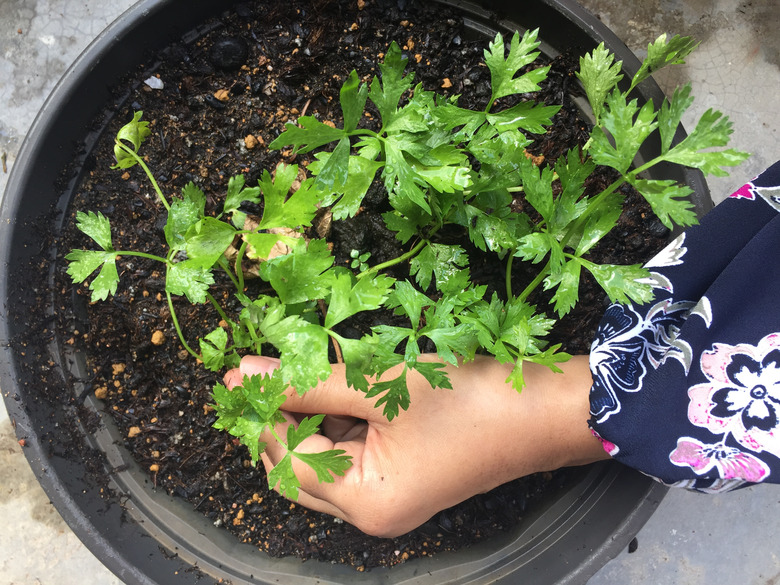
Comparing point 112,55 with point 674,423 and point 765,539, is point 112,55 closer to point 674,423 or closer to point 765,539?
point 674,423

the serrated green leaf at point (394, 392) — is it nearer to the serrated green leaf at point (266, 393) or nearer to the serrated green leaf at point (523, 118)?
the serrated green leaf at point (266, 393)

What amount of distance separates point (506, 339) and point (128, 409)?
876 mm

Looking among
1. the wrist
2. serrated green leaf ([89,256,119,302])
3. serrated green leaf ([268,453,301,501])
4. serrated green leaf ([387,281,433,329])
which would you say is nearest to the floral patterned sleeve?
the wrist

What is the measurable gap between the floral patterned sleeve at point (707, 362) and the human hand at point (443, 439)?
142mm

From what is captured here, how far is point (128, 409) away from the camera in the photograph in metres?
1.25

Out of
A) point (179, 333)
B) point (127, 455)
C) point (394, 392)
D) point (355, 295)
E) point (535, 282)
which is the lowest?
point (127, 455)

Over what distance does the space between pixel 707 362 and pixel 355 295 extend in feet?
1.91

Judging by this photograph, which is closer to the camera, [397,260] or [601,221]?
[601,221]

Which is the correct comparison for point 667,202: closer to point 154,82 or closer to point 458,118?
point 458,118

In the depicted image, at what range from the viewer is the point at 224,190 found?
1.25 meters

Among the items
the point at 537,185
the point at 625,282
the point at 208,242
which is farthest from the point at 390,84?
the point at 625,282

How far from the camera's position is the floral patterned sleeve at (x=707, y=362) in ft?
2.77

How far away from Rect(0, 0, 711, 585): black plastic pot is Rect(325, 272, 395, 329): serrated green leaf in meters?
0.67

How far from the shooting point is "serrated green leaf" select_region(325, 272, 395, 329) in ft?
2.95
